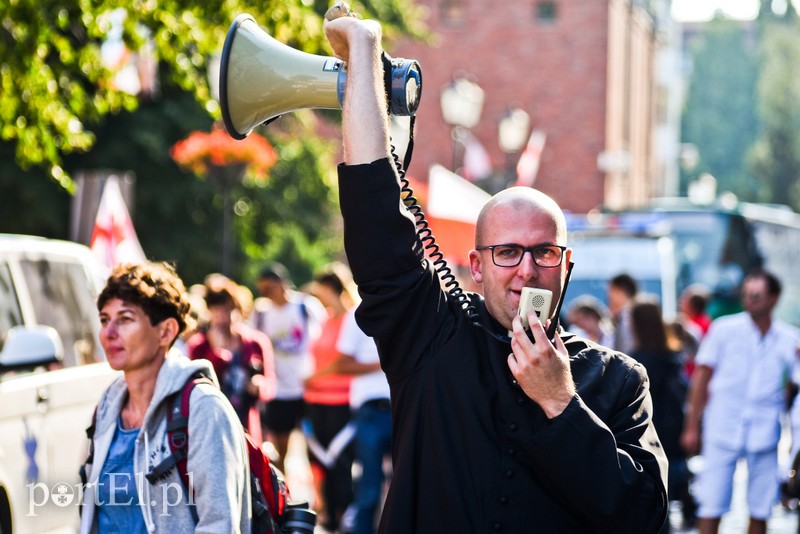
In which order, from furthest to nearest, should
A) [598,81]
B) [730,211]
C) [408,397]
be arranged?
[598,81]
[730,211]
[408,397]

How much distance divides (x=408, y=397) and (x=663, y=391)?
6607 mm

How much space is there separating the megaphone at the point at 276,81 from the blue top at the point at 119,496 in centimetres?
119

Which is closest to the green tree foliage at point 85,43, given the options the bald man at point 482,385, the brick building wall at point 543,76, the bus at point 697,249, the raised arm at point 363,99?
the raised arm at point 363,99

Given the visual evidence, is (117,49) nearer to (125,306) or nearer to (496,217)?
(125,306)

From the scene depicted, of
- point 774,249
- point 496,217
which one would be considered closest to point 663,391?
point 496,217

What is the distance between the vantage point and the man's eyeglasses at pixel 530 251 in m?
3.22

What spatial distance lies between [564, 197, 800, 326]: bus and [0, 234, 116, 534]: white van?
9.53m

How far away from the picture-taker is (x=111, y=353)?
445cm

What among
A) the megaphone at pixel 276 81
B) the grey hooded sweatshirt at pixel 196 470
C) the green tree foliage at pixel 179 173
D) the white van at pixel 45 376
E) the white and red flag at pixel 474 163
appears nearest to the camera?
the megaphone at pixel 276 81

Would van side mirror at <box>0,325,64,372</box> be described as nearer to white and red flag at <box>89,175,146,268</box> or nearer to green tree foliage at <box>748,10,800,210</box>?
white and red flag at <box>89,175,146,268</box>

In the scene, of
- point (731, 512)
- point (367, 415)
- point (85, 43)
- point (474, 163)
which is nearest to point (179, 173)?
point (474, 163)

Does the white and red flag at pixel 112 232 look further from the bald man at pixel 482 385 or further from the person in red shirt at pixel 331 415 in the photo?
the bald man at pixel 482 385

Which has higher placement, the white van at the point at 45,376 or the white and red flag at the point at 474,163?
the white and red flag at the point at 474,163

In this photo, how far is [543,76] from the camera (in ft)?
138
